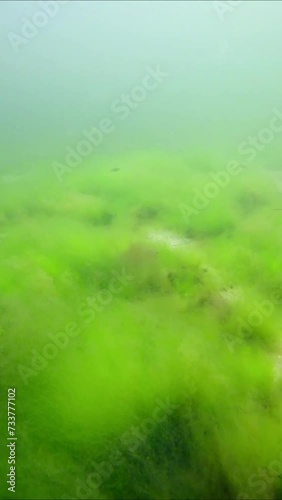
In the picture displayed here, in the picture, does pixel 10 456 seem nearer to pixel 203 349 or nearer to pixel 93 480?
pixel 93 480

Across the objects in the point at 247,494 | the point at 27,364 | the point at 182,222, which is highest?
the point at 182,222

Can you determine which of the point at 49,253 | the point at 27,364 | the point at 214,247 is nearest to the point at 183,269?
the point at 214,247

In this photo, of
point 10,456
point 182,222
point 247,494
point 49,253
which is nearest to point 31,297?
point 49,253

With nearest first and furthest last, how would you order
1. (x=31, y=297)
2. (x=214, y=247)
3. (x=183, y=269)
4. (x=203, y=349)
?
(x=203, y=349) < (x=31, y=297) < (x=183, y=269) < (x=214, y=247)

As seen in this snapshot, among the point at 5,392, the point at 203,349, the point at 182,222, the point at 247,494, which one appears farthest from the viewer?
the point at 182,222

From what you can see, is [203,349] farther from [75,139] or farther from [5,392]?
[75,139]

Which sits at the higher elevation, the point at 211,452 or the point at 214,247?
the point at 214,247

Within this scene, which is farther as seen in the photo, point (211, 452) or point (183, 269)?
point (183, 269)
